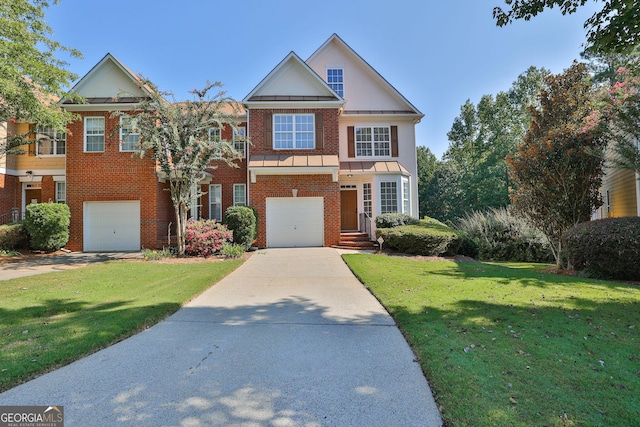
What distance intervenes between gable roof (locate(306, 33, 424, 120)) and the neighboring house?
1449 mm

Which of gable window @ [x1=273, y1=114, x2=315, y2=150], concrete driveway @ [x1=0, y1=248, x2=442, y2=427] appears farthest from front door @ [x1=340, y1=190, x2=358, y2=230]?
concrete driveway @ [x1=0, y1=248, x2=442, y2=427]

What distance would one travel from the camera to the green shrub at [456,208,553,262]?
624 inches

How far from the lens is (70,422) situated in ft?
8.66

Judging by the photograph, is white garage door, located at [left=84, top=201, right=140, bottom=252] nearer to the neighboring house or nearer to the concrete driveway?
the neighboring house

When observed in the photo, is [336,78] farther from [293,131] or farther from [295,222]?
[295,222]

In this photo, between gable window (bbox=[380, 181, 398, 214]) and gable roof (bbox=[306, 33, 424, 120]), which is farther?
gable roof (bbox=[306, 33, 424, 120])

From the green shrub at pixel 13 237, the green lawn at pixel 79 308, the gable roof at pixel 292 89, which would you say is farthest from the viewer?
the gable roof at pixel 292 89

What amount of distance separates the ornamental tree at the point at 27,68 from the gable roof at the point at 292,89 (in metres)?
7.27

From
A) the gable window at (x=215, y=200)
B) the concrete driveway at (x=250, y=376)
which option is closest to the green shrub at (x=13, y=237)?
the gable window at (x=215, y=200)

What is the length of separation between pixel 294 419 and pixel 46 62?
16682mm

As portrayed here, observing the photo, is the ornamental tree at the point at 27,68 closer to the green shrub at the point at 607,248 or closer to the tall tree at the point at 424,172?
the green shrub at the point at 607,248

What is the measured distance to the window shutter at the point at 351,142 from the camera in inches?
707

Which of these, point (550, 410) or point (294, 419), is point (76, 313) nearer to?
point (294, 419)

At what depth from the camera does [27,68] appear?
11.8 meters
